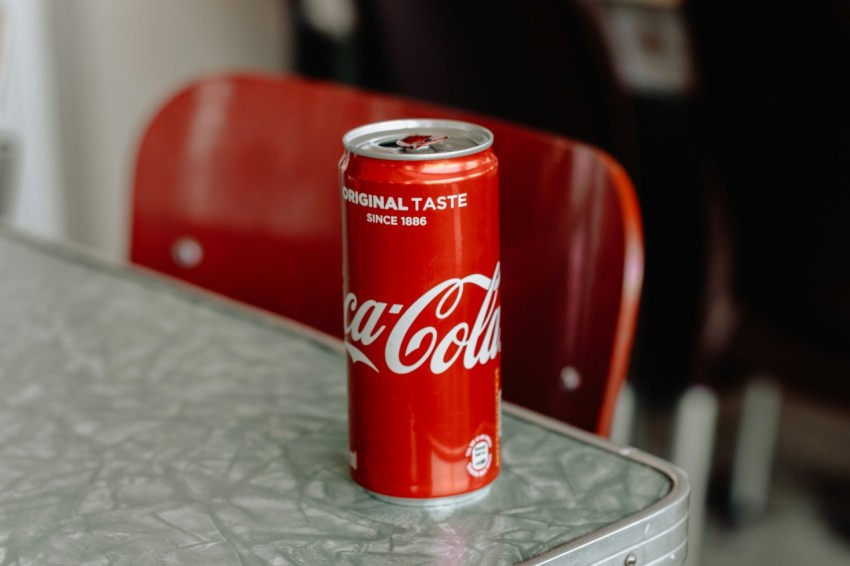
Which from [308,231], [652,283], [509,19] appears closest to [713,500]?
[652,283]

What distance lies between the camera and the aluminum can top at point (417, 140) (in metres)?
0.50

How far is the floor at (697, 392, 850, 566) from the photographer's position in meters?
1.70

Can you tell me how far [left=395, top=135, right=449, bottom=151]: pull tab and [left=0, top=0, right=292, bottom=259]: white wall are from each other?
1651 mm

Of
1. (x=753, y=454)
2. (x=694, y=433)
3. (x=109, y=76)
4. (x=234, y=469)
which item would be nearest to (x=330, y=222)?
(x=234, y=469)

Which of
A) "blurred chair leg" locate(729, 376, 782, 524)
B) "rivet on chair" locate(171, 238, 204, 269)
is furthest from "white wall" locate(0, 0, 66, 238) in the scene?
"blurred chair leg" locate(729, 376, 782, 524)

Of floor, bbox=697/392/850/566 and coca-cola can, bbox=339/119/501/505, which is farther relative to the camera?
floor, bbox=697/392/850/566

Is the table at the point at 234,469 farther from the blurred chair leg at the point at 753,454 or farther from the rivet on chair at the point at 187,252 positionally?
the blurred chair leg at the point at 753,454

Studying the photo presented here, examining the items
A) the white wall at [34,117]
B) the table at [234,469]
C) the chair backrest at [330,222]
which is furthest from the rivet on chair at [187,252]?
the white wall at [34,117]

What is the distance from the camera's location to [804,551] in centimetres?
171

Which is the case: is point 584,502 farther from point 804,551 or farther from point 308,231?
point 804,551

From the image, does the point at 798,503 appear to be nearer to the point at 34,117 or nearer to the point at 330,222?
the point at 330,222

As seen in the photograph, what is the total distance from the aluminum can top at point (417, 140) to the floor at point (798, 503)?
3.41ft

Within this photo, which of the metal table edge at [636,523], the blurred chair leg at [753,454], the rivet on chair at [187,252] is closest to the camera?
the metal table edge at [636,523]

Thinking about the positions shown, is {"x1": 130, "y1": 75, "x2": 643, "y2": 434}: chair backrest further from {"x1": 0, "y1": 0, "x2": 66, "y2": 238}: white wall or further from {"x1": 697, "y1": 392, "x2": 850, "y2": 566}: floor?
{"x1": 0, "y1": 0, "x2": 66, "y2": 238}: white wall
